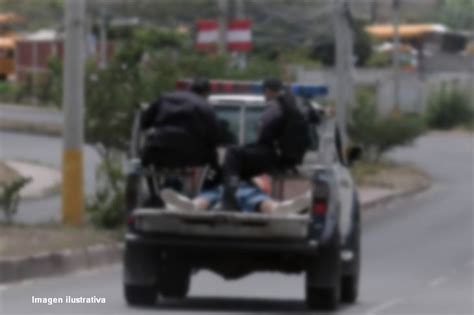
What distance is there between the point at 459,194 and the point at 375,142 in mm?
4915

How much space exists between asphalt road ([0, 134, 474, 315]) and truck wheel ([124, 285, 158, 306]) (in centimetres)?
15

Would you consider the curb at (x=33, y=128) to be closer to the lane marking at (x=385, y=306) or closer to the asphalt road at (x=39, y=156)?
the asphalt road at (x=39, y=156)

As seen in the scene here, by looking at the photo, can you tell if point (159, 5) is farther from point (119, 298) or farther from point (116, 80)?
point (119, 298)

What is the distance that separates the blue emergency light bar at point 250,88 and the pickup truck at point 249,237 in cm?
21

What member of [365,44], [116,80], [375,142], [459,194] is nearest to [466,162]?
[375,142]

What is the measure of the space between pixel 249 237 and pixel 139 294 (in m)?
1.33

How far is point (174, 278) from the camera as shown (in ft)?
44.1

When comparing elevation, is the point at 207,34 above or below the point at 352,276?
below

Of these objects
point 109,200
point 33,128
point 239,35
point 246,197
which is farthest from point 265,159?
point 33,128

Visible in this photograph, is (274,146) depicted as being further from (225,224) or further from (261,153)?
(225,224)

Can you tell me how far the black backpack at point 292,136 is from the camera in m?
12.6

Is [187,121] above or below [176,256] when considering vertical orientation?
above

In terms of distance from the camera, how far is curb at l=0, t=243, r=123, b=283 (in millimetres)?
14508

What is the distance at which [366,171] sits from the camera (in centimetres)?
3481
